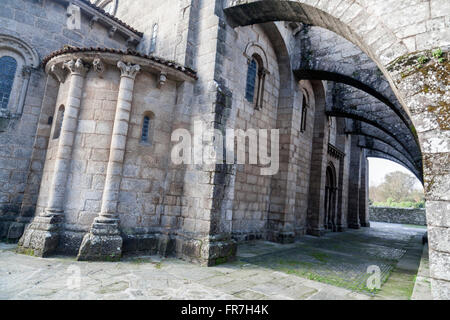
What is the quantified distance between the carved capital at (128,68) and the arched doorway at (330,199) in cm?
1080

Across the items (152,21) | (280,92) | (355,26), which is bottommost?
(355,26)

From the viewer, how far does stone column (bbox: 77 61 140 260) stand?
470 cm

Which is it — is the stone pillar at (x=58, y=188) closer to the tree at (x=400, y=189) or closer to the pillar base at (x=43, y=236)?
the pillar base at (x=43, y=236)

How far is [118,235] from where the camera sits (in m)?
4.96

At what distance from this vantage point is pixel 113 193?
5078mm

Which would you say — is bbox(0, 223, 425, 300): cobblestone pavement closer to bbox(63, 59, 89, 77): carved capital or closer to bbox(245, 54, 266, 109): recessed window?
bbox(63, 59, 89, 77): carved capital

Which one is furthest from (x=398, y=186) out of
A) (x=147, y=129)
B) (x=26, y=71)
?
(x=26, y=71)

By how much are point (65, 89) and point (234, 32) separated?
13.3 feet

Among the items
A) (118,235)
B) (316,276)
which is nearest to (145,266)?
(118,235)

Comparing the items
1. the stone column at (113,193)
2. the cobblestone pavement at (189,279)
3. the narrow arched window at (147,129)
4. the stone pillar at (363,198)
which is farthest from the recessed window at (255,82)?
the stone pillar at (363,198)

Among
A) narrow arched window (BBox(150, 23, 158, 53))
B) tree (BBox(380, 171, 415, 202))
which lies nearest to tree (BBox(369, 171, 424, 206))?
tree (BBox(380, 171, 415, 202))

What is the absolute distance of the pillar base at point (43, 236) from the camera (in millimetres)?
4684
